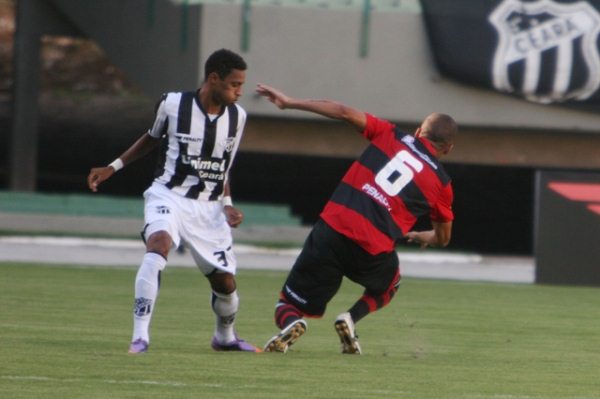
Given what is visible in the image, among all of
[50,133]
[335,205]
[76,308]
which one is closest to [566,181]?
[76,308]

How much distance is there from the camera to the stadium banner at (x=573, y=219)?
18859mm

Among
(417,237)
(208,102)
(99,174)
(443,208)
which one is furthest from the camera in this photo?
(417,237)

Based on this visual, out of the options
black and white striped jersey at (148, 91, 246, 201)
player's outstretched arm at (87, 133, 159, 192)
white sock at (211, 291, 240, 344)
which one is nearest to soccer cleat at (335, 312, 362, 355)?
white sock at (211, 291, 240, 344)

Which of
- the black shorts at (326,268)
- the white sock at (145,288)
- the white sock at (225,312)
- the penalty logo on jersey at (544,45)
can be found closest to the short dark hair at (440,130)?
the black shorts at (326,268)

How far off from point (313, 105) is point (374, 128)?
0.71m

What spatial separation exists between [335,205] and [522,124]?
57.0 feet

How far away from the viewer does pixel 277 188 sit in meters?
35.7

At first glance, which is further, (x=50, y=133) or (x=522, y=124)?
(x=50, y=133)

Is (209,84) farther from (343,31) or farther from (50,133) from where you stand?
(50,133)

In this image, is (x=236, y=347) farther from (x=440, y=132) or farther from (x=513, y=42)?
(x=513, y=42)

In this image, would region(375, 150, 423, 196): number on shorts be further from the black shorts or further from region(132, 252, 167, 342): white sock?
region(132, 252, 167, 342): white sock

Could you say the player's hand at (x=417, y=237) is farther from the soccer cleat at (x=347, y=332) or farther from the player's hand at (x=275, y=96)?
the player's hand at (x=275, y=96)

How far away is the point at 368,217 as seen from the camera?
388 inches

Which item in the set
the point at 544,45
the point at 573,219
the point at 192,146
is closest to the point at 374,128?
the point at 192,146
